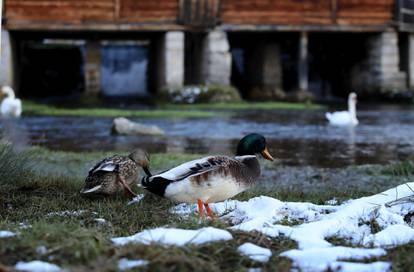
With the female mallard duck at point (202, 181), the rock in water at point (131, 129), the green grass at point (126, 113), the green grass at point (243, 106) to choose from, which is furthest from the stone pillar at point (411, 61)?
the female mallard duck at point (202, 181)

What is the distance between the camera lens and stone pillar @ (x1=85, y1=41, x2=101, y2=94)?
25141 mm

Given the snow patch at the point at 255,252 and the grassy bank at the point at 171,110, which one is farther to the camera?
the grassy bank at the point at 171,110

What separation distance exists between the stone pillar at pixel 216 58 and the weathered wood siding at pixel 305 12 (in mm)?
728

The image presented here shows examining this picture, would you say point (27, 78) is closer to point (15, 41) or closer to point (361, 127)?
point (15, 41)

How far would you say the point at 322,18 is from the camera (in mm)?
25172

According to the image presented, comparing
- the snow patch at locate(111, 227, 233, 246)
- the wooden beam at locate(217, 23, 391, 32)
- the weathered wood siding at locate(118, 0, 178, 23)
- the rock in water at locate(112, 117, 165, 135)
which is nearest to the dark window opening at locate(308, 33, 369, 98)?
the wooden beam at locate(217, 23, 391, 32)

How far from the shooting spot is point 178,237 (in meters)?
4.10

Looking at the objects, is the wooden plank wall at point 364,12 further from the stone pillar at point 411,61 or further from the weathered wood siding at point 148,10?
the weathered wood siding at point 148,10

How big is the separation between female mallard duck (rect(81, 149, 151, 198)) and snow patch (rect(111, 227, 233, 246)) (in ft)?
6.46

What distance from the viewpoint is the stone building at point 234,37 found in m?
23.6

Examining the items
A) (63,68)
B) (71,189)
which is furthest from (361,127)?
(63,68)

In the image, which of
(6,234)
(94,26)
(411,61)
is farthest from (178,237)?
(411,61)

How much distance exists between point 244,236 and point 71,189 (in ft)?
9.65

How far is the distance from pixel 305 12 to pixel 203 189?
20.7m
